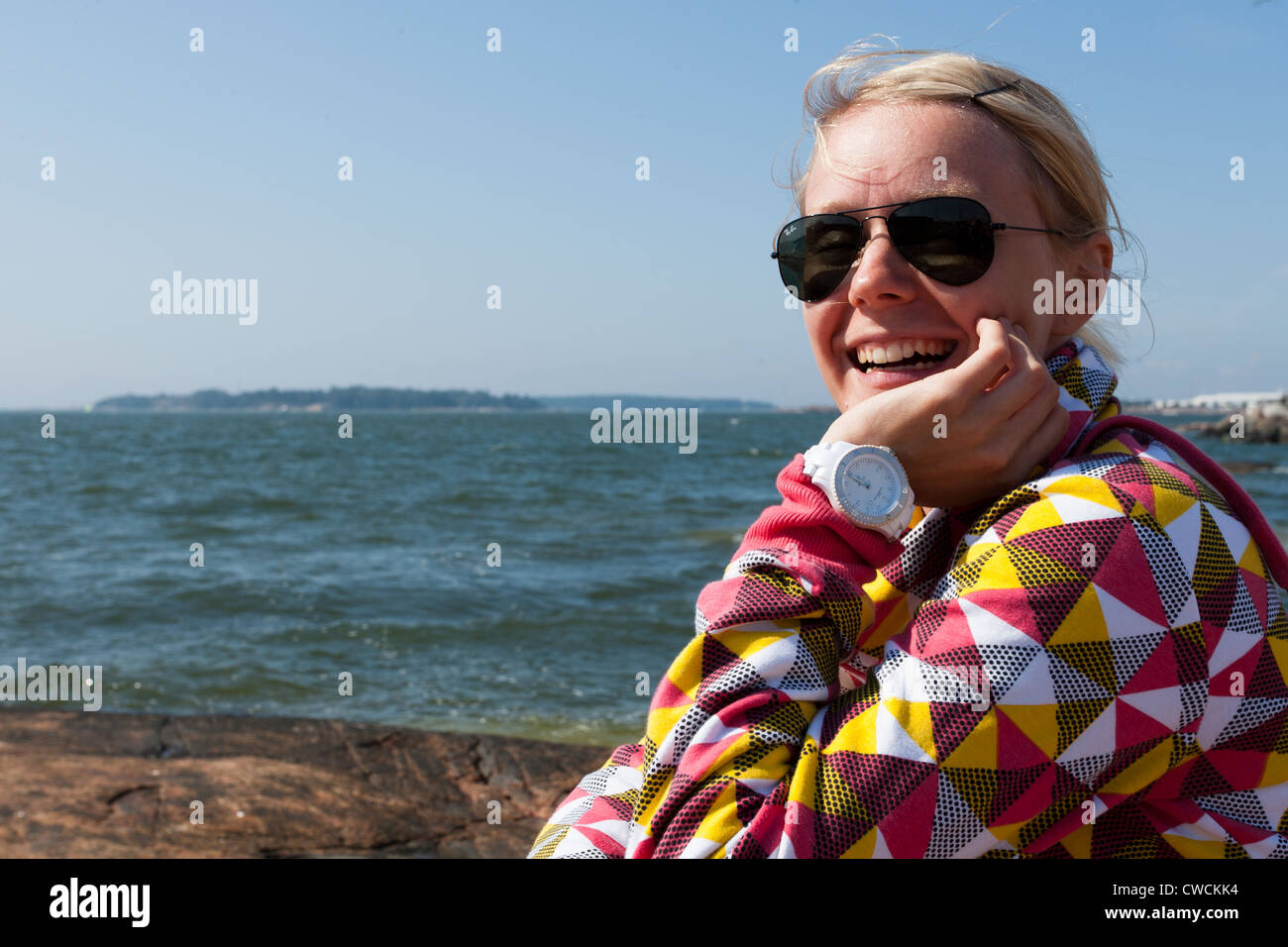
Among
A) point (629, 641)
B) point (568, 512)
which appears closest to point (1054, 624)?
point (629, 641)

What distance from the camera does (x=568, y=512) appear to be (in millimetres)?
26781

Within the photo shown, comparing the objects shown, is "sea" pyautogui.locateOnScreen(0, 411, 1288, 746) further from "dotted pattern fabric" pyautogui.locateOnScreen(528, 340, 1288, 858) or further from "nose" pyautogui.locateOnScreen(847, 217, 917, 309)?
"dotted pattern fabric" pyautogui.locateOnScreen(528, 340, 1288, 858)

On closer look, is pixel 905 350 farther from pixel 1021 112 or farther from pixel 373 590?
pixel 373 590

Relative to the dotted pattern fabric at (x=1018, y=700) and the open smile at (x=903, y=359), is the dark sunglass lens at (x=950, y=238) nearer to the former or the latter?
the open smile at (x=903, y=359)

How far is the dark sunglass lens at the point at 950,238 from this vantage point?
1701 mm

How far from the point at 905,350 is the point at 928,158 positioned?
0.32 m

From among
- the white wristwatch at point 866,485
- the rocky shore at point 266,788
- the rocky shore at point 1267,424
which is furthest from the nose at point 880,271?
the rocky shore at point 1267,424

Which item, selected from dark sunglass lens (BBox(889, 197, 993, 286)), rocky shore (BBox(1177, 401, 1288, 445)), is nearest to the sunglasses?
dark sunglass lens (BBox(889, 197, 993, 286))

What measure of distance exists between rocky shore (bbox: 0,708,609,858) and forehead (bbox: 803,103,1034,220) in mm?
4511

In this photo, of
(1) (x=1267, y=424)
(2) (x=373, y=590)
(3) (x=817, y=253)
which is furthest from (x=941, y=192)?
(1) (x=1267, y=424)

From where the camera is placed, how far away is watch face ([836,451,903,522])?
1529 millimetres
